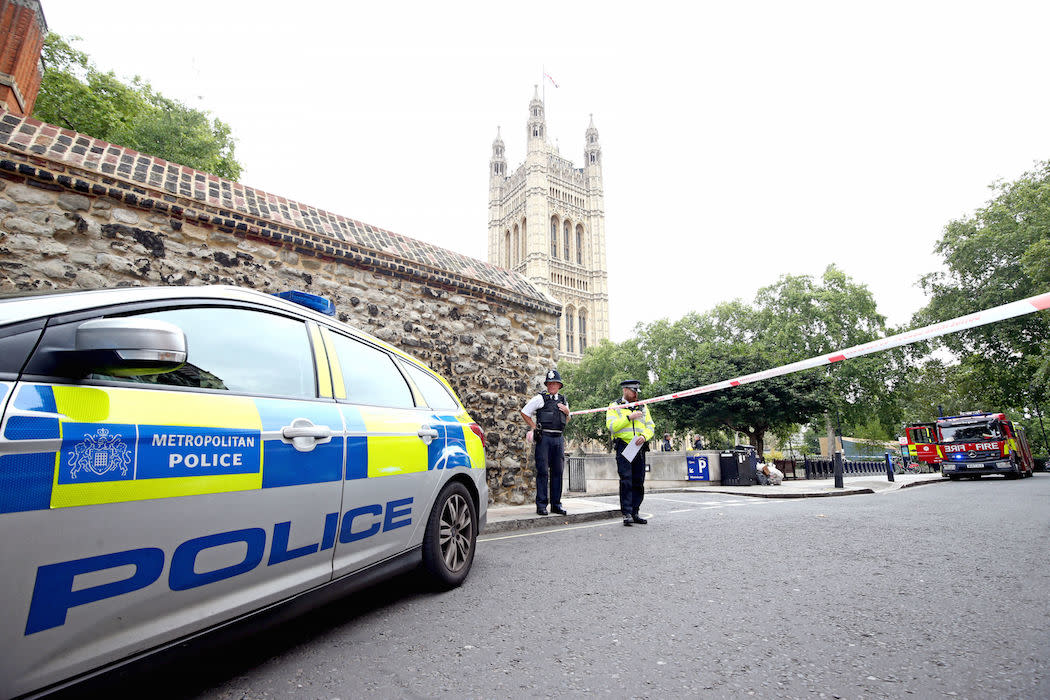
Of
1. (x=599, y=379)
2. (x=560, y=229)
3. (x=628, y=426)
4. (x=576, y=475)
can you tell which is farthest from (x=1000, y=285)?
(x=560, y=229)

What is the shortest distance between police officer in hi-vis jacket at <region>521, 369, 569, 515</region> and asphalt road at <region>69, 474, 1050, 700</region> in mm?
2137

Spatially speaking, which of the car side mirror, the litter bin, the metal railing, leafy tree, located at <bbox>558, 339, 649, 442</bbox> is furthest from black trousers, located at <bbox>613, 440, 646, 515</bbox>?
leafy tree, located at <bbox>558, 339, 649, 442</bbox>

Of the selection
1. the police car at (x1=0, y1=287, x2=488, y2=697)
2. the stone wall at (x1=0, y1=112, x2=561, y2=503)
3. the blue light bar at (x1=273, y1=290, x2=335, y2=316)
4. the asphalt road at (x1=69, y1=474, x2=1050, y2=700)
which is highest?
the stone wall at (x1=0, y1=112, x2=561, y2=503)

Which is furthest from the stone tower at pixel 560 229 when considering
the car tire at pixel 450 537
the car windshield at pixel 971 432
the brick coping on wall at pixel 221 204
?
the car tire at pixel 450 537

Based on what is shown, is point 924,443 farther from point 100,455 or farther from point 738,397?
point 100,455

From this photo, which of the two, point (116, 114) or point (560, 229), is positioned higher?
point (560, 229)

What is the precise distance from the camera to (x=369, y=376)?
10.2 feet

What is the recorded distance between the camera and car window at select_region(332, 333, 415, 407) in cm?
289

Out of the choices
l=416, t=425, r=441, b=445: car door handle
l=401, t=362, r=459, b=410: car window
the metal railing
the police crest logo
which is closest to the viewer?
the police crest logo

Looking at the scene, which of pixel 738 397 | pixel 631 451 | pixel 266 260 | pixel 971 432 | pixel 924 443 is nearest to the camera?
pixel 266 260

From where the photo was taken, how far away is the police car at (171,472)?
4.44 feet

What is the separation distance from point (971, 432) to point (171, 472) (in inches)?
1048

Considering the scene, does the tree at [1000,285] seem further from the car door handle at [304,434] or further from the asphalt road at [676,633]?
the car door handle at [304,434]

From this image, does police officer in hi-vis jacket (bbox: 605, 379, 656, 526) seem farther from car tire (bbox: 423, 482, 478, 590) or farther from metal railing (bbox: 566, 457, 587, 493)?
metal railing (bbox: 566, 457, 587, 493)
